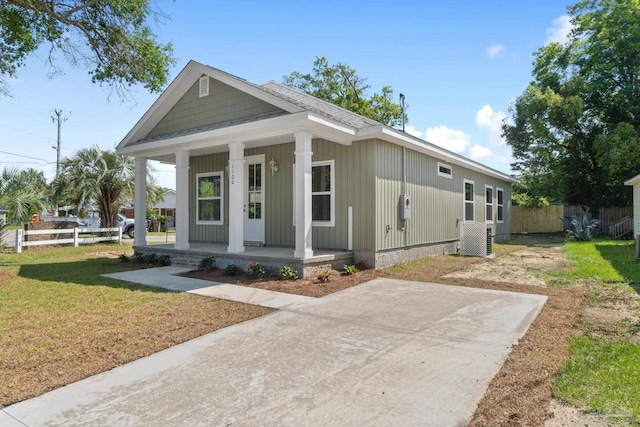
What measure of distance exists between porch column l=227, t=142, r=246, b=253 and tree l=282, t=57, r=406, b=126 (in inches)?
876

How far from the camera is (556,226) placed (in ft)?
77.3

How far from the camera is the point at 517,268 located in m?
9.03

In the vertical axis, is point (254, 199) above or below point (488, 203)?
below

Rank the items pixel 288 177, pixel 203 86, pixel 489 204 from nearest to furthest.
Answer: pixel 203 86 → pixel 288 177 → pixel 489 204

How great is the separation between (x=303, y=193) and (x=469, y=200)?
8789 millimetres

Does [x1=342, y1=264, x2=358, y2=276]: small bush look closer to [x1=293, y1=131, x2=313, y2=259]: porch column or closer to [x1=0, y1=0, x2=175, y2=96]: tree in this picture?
[x1=293, y1=131, x2=313, y2=259]: porch column

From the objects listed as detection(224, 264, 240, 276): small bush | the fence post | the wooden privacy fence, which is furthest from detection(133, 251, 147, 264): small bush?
the wooden privacy fence

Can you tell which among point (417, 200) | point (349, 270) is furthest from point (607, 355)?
point (417, 200)

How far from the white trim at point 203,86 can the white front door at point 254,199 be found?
1947 millimetres

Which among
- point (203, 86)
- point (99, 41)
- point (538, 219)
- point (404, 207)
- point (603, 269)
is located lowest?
point (603, 269)

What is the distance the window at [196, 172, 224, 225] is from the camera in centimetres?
1118

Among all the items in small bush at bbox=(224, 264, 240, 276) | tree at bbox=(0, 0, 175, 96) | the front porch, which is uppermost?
tree at bbox=(0, 0, 175, 96)

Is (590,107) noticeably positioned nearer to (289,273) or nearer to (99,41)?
(289,273)

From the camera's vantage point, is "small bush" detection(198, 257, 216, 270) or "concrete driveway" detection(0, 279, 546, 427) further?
"small bush" detection(198, 257, 216, 270)
